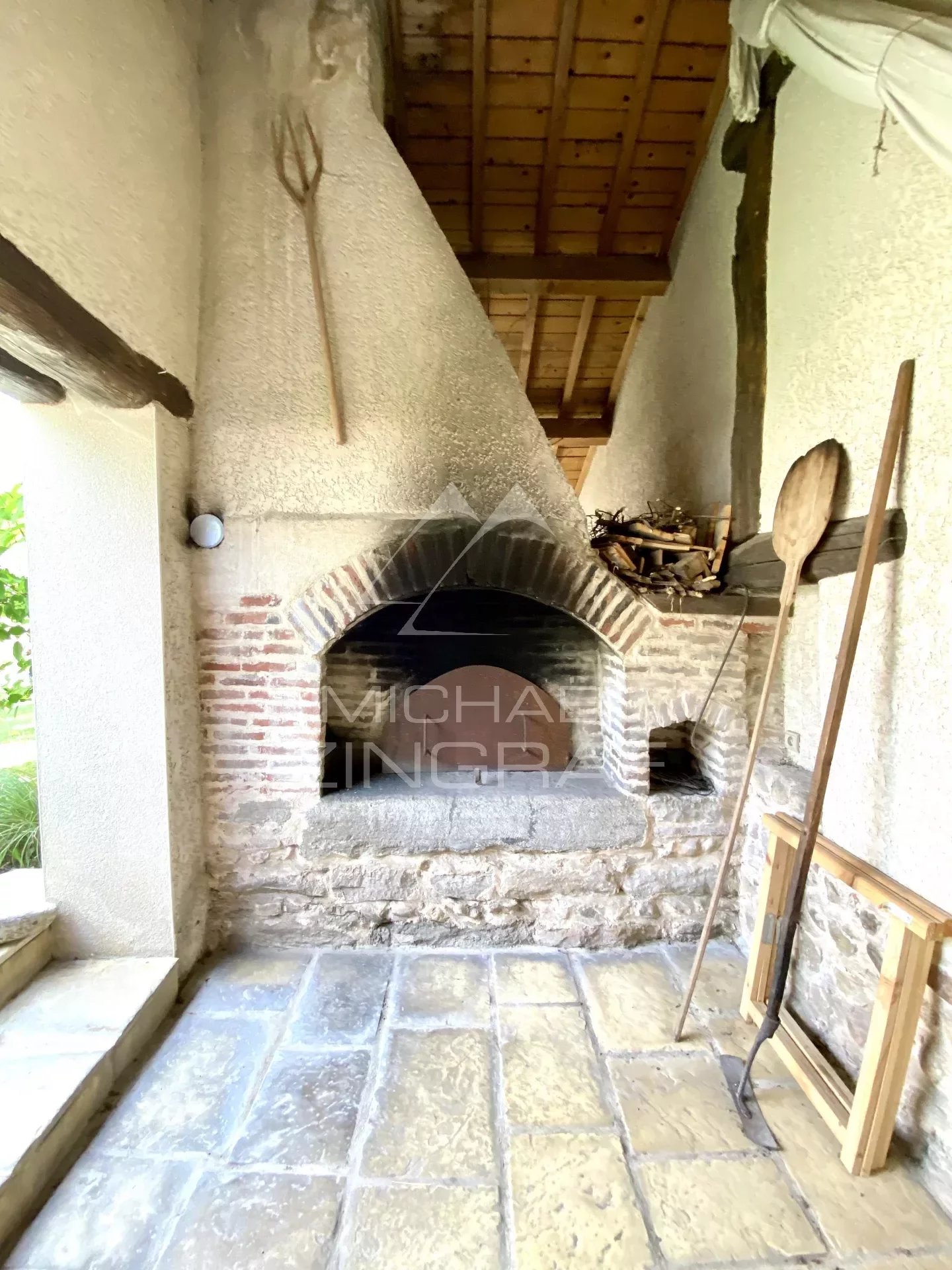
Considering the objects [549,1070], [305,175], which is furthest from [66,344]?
[549,1070]

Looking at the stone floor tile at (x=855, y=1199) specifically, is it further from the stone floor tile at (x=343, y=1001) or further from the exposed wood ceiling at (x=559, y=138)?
the exposed wood ceiling at (x=559, y=138)

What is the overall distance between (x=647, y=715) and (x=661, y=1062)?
1.28 meters

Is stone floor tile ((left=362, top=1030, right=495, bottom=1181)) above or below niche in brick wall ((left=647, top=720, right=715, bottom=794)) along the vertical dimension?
below

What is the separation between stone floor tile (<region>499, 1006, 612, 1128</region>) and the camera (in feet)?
6.15

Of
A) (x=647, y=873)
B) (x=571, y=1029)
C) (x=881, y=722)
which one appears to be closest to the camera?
(x=881, y=722)

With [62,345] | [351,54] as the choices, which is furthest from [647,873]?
[351,54]

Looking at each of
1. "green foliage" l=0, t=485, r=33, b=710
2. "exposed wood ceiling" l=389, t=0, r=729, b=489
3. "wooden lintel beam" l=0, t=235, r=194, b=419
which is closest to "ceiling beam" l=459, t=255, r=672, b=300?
"exposed wood ceiling" l=389, t=0, r=729, b=489

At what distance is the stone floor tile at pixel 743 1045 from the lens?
6.75ft

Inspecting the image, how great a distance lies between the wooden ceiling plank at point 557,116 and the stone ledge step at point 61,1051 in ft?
13.8

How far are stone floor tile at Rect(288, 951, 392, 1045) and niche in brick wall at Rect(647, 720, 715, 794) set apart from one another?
1.41 m

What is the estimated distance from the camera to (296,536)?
2584 mm

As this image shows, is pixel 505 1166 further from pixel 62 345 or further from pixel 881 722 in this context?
pixel 62 345

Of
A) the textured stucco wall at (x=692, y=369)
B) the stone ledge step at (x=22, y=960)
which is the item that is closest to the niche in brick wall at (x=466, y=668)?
the textured stucco wall at (x=692, y=369)

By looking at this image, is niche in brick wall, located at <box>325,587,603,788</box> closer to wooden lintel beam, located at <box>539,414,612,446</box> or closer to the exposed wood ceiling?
the exposed wood ceiling
